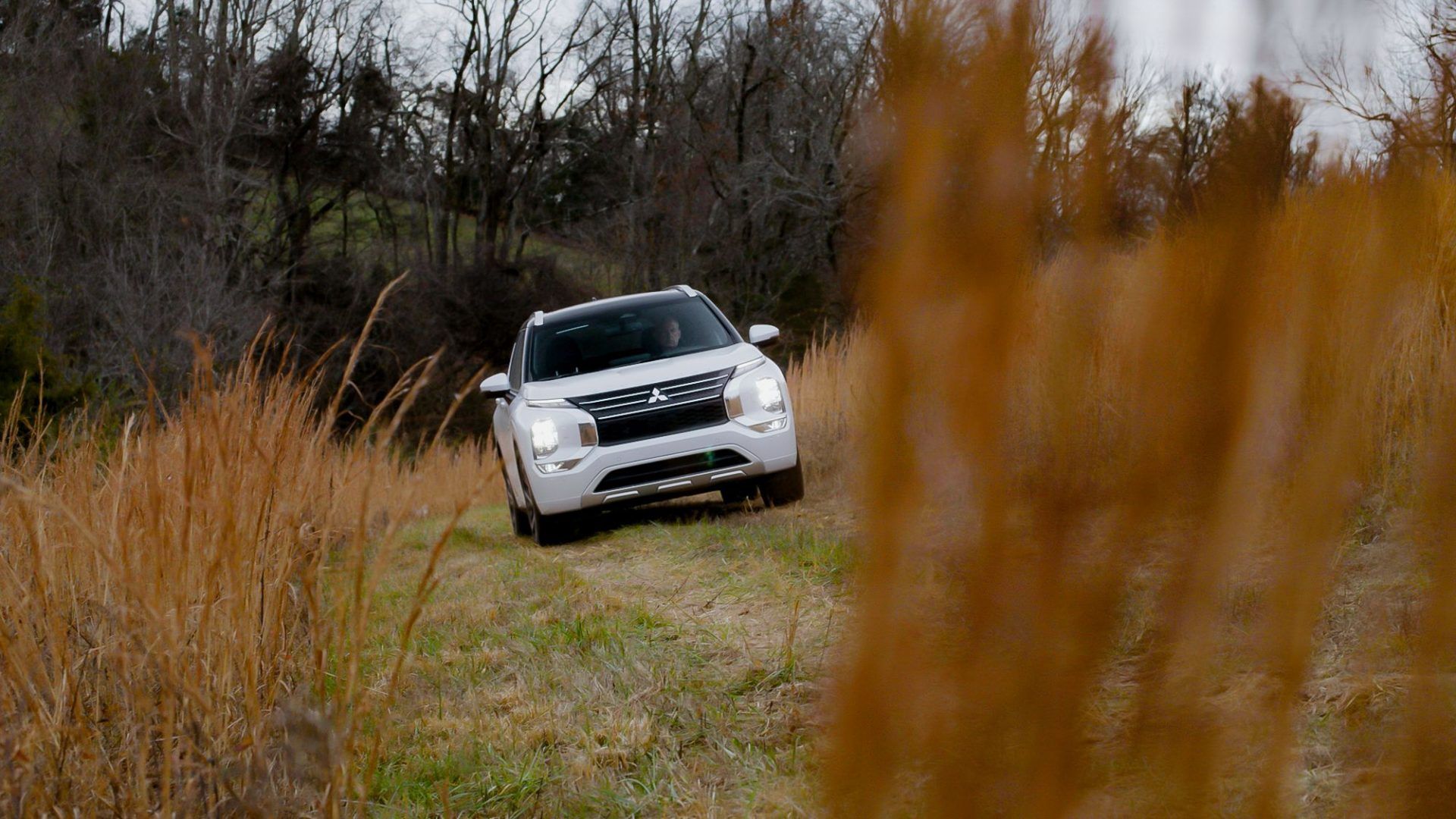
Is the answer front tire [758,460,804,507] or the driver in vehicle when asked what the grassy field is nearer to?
front tire [758,460,804,507]

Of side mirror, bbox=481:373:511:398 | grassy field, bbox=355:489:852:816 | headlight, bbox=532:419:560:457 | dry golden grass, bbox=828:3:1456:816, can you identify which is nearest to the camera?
dry golden grass, bbox=828:3:1456:816

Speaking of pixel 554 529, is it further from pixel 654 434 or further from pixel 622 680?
pixel 622 680

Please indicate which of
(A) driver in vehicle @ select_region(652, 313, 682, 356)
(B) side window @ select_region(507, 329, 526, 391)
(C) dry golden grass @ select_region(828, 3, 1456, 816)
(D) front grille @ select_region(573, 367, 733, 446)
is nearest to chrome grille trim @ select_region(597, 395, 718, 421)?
(D) front grille @ select_region(573, 367, 733, 446)

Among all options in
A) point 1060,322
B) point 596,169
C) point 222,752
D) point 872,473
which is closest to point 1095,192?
point 1060,322

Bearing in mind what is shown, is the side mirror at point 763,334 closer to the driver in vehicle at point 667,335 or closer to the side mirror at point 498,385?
the driver in vehicle at point 667,335

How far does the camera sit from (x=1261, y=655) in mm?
809

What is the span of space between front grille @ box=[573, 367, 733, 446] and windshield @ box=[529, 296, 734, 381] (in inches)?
27.5

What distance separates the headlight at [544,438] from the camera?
7566mm

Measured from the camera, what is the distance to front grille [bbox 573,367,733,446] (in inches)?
297

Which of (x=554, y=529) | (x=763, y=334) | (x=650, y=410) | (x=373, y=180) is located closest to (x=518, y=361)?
(x=554, y=529)

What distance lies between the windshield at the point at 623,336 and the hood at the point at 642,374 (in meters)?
0.24

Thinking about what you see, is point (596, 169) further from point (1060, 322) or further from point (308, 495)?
point (1060, 322)

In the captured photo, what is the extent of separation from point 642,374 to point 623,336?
36.9 inches

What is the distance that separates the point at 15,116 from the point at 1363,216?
29.1 meters
